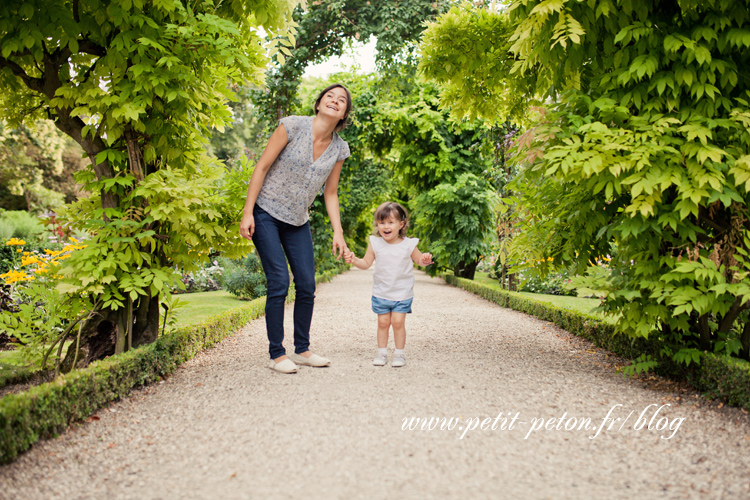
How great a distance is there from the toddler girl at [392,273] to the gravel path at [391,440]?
295 mm

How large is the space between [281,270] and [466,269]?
10664mm

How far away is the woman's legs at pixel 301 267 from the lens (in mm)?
3607

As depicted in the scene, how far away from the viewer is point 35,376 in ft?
12.2

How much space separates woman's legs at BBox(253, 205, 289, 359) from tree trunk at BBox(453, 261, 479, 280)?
10087 millimetres

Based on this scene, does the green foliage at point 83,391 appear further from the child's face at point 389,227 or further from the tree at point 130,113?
the child's face at point 389,227

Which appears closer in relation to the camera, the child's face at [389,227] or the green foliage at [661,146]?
the green foliage at [661,146]

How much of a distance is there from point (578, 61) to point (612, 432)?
2405mm

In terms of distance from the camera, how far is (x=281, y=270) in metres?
3.46

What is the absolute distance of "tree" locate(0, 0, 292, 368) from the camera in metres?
3.09

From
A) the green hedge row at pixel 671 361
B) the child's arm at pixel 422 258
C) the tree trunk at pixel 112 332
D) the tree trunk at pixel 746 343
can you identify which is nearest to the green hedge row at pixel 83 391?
the tree trunk at pixel 112 332

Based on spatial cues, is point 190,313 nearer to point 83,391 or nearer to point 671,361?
point 83,391

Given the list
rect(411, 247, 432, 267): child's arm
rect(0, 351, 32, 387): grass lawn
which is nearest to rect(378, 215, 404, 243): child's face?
rect(411, 247, 432, 267): child's arm

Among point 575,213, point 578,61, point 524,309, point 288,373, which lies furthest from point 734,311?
point 524,309

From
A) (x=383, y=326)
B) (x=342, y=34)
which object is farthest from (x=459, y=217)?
(x=383, y=326)
